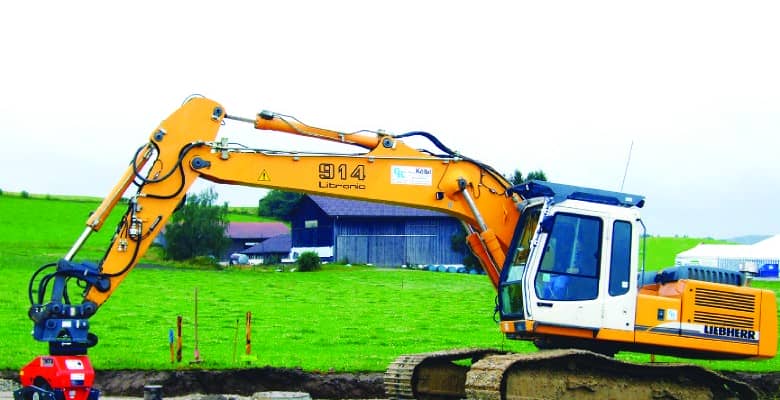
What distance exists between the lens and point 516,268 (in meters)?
17.0

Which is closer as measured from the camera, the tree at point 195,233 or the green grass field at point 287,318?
the green grass field at point 287,318

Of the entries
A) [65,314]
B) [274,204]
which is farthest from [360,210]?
[65,314]

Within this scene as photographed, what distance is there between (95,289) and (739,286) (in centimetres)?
1042

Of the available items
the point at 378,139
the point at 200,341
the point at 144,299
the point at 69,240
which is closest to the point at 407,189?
the point at 378,139

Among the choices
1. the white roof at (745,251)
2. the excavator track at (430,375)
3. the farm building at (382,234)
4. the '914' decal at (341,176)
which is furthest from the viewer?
the white roof at (745,251)

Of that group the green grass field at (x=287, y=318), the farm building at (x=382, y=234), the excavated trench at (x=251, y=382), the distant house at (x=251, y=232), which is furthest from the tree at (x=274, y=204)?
the excavated trench at (x=251, y=382)

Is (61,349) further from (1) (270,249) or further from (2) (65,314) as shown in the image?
(1) (270,249)

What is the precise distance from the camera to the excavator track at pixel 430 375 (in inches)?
714

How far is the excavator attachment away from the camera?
15.9 meters

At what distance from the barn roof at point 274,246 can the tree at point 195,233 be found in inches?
561

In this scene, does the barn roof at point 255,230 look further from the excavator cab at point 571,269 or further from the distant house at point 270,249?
the excavator cab at point 571,269

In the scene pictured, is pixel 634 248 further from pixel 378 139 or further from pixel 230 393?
pixel 230 393

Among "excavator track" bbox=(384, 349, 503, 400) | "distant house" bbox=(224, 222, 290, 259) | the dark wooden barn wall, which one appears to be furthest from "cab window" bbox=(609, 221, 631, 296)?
"distant house" bbox=(224, 222, 290, 259)

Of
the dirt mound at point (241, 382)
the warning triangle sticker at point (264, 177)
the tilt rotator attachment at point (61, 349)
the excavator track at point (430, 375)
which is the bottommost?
the dirt mound at point (241, 382)
